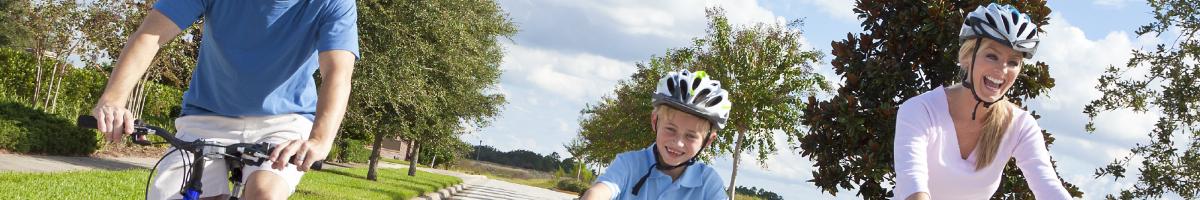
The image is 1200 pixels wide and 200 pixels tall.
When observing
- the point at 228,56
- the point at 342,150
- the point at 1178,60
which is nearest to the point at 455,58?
the point at 1178,60

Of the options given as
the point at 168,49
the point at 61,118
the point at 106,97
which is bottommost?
the point at 106,97

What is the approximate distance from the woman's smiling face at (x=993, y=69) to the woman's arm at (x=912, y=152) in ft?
0.69

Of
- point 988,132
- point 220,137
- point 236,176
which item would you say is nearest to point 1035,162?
point 988,132

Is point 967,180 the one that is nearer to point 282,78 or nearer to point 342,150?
point 282,78

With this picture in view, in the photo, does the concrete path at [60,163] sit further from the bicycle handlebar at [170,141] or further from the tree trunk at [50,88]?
the bicycle handlebar at [170,141]

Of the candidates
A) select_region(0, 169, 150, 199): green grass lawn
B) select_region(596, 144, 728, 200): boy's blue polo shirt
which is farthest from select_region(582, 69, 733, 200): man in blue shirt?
select_region(0, 169, 150, 199): green grass lawn

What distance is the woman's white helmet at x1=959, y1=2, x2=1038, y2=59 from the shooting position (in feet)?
12.8

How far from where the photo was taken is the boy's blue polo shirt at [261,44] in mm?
4301

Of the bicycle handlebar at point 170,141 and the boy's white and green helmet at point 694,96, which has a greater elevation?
the boy's white and green helmet at point 694,96

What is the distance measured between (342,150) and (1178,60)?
39.3 metres

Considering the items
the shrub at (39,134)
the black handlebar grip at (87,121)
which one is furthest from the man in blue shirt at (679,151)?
the shrub at (39,134)

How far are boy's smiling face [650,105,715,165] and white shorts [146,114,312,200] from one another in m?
1.26

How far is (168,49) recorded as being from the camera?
2425cm

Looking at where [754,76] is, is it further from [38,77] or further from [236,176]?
[236,176]
